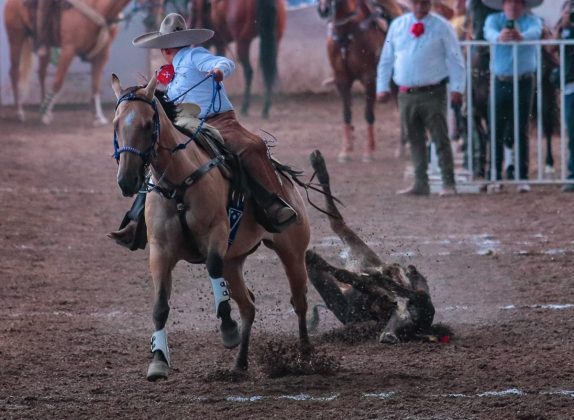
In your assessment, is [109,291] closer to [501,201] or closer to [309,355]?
[309,355]

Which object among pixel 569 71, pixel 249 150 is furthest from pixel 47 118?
pixel 249 150

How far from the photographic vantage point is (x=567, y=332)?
7.85m

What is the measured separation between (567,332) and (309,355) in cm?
171

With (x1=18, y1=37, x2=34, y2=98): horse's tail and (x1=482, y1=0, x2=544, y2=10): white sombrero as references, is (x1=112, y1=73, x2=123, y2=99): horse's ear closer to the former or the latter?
(x1=482, y1=0, x2=544, y2=10): white sombrero

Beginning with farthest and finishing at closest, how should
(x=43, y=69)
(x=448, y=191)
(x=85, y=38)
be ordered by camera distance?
1. (x=43, y=69)
2. (x=85, y=38)
3. (x=448, y=191)

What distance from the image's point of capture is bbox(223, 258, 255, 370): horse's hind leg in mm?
7133

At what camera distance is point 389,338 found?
25.3 ft

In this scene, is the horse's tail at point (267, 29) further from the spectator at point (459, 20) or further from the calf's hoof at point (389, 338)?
the calf's hoof at point (389, 338)

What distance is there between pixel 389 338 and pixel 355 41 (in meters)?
9.77

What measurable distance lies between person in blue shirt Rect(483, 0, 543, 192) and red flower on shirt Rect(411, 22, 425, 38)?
84cm

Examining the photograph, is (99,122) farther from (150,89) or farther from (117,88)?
(150,89)

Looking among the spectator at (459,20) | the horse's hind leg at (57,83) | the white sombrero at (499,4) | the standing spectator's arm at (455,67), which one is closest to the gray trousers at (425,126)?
the standing spectator's arm at (455,67)

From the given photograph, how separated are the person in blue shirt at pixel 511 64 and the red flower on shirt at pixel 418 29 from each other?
840 millimetres

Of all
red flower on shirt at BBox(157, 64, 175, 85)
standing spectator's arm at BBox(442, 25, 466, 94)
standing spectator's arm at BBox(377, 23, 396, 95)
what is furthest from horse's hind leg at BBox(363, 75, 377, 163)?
red flower on shirt at BBox(157, 64, 175, 85)
